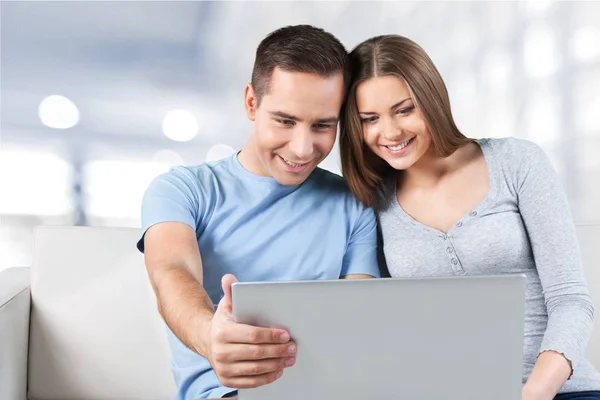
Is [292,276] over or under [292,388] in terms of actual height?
over

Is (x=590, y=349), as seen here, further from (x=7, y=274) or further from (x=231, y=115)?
(x=7, y=274)

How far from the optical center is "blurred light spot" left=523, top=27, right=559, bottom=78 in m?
2.48

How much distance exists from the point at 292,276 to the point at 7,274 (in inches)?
33.7

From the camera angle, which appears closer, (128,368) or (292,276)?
(292,276)

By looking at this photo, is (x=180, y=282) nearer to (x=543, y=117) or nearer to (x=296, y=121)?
(x=296, y=121)

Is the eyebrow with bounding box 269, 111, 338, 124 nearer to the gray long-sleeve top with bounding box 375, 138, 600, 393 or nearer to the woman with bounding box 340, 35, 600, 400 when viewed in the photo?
the woman with bounding box 340, 35, 600, 400

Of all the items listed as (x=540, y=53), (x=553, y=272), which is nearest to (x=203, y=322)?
(x=553, y=272)

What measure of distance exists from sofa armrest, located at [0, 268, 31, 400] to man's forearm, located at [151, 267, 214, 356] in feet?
1.74

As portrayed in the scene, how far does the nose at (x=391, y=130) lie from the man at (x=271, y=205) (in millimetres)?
112

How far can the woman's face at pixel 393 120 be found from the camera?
1432 mm

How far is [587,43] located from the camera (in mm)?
2494

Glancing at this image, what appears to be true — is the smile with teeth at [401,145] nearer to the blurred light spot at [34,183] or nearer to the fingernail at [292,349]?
the fingernail at [292,349]

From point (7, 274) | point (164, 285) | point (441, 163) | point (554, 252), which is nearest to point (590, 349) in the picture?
point (554, 252)

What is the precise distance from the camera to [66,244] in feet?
6.06
